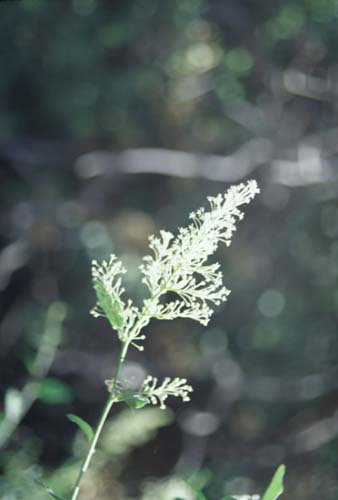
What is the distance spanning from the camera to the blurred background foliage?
1.95m

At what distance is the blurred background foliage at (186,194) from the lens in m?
1.95

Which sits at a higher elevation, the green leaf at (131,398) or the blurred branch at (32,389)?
the blurred branch at (32,389)

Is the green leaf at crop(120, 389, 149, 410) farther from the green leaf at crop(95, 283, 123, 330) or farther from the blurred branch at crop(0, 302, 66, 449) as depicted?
the blurred branch at crop(0, 302, 66, 449)

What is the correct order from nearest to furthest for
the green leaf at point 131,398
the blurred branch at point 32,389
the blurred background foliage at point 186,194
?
the green leaf at point 131,398
the blurred branch at point 32,389
the blurred background foliage at point 186,194

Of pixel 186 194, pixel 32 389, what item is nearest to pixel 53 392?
pixel 32 389

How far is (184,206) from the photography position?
2186 mm

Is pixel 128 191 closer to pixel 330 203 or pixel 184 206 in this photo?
pixel 184 206

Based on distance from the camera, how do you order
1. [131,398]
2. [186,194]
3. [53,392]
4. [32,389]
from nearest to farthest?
1. [131,398]
2. [53,392]
3. [32,389]
4. [186,194]

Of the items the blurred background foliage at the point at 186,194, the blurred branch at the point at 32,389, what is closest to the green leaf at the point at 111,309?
the blurred branch at the point at 32,389

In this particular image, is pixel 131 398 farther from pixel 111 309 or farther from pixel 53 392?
pixel 53 392

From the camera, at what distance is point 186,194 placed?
2.22 meters

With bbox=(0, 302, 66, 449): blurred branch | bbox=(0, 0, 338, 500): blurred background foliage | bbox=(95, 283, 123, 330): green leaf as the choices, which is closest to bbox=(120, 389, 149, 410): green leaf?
bbox=(95, 283, 123, 330): green leaf

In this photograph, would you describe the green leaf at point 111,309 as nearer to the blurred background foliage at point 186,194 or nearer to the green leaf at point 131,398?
the green leaf at point 131,398

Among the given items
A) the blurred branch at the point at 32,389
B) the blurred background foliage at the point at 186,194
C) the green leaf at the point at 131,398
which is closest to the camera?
the green leaf at the point at 131,398
